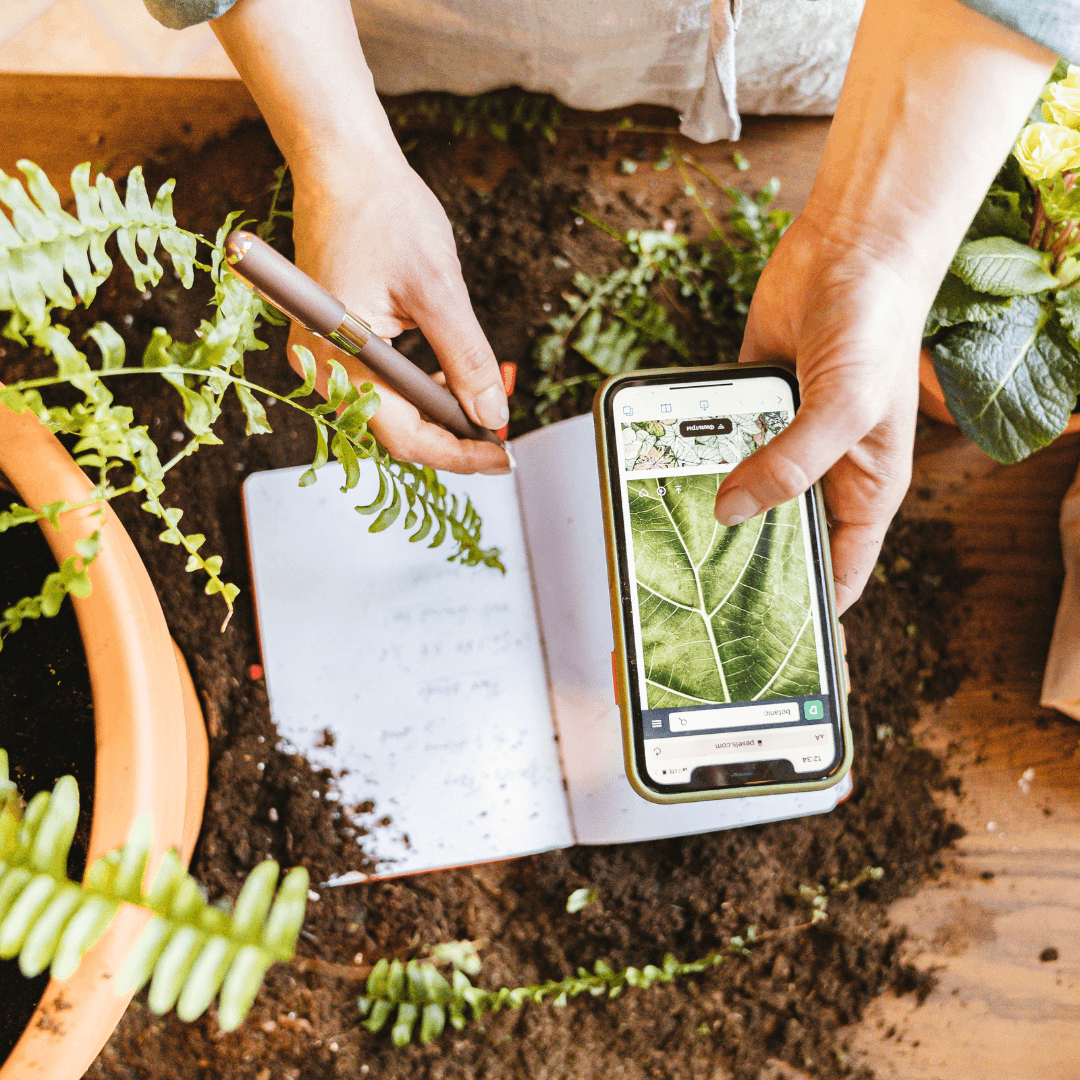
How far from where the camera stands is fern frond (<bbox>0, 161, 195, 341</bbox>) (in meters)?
0.45

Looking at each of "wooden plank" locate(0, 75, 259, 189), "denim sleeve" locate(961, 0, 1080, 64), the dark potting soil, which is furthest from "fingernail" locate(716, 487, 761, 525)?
"wooden plank" locate(0, 75, 259, 189)

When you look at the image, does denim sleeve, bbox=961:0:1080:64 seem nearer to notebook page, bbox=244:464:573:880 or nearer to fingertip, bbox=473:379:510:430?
fingertip, bbox=473:379:510:430

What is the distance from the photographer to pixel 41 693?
726 mm

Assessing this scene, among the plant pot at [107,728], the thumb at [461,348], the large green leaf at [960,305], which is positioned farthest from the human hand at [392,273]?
the large green leaf at [960,305]

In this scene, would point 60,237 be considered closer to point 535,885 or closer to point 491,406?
point 491,406

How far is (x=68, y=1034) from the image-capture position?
22.3 inches

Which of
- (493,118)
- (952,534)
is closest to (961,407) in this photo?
(952,534)

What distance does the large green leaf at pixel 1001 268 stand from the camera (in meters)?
0.79

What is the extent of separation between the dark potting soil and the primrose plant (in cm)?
95

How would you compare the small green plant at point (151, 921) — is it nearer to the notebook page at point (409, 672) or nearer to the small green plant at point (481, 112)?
the notebook page at point (409, 672)

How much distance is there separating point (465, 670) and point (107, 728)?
39 centimetres

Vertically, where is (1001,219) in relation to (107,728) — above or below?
above

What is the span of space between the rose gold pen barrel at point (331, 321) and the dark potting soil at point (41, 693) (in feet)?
1.17

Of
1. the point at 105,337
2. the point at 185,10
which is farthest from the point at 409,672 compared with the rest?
the point at 185,10
